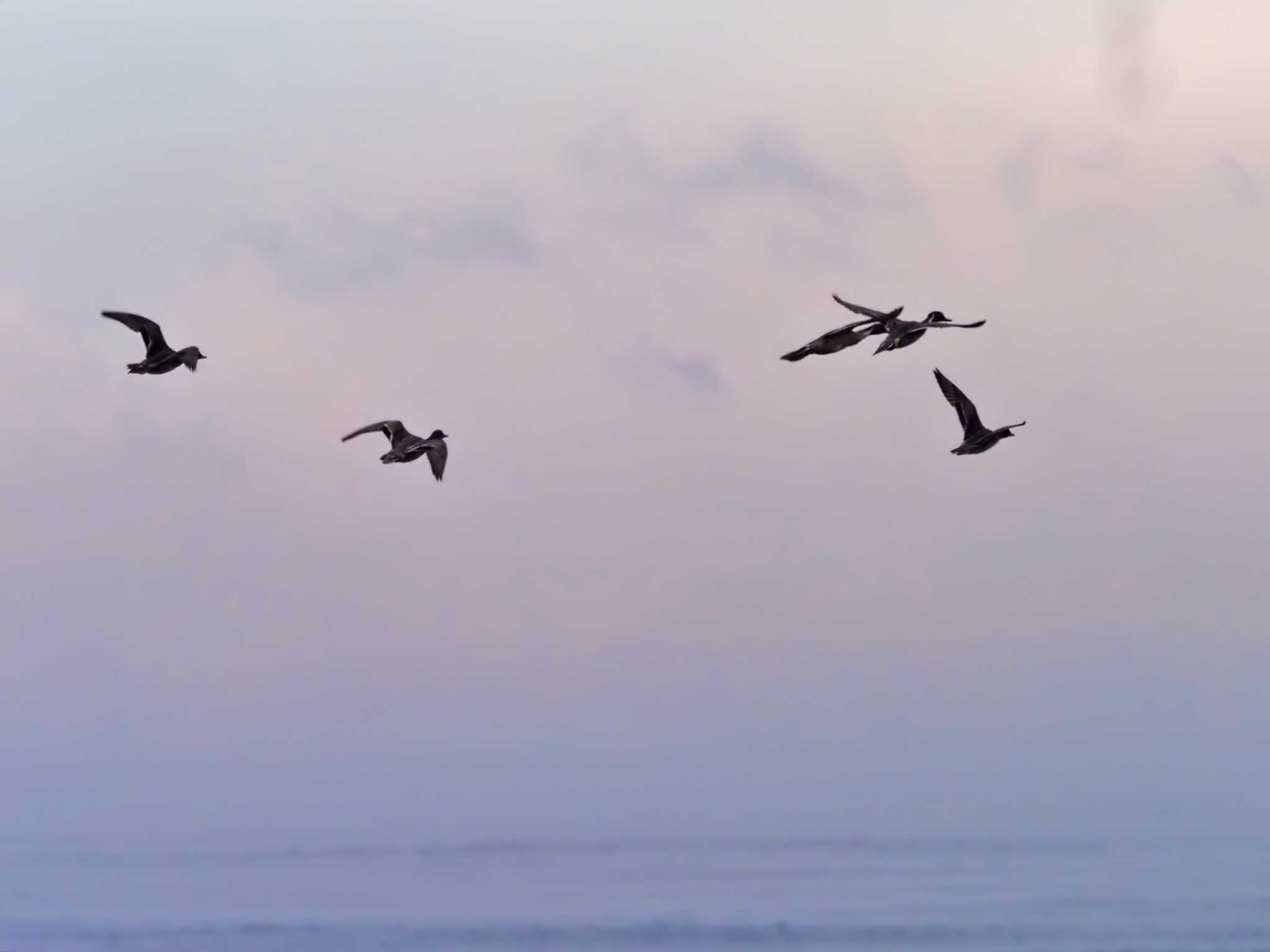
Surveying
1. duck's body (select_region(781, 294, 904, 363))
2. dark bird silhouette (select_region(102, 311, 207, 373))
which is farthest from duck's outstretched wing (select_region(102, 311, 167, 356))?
duck's body (select_region(781, 294, 904, 363))

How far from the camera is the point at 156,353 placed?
68375mm

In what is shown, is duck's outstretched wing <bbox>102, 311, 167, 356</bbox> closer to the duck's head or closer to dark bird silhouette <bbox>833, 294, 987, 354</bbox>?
the duck's head

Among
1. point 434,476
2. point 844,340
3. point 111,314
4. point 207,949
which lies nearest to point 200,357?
point 111,314

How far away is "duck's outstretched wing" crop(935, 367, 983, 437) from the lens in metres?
68.1

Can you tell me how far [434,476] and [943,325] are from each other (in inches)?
699

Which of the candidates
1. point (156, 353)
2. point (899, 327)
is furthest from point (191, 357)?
point (899, 327)

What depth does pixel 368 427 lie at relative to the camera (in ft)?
222

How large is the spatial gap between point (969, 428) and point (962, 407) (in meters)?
1.17

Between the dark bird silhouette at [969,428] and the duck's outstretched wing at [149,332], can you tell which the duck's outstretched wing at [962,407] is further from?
the duck's outstretched wing at [149,332]

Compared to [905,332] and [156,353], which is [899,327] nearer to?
[905,332]

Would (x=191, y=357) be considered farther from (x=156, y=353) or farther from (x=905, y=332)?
(x=905, y=332)

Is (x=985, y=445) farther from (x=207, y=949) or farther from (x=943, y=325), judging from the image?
(x=207, y=949)

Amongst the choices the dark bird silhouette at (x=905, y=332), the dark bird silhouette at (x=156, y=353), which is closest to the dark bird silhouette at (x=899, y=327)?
the dark bird silhouette at (x=905, y=332)

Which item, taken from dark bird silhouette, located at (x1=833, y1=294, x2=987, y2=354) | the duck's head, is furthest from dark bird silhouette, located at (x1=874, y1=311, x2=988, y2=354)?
the duck's head
